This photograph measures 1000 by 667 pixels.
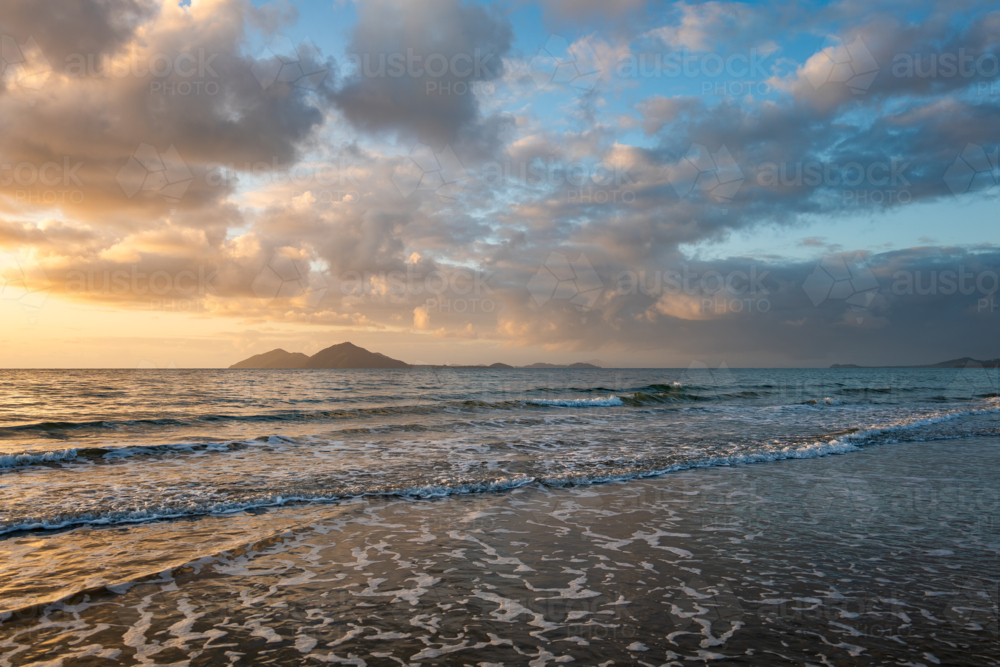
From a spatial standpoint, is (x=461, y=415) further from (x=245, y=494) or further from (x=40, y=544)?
(x=40, y=544)

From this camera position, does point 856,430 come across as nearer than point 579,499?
No

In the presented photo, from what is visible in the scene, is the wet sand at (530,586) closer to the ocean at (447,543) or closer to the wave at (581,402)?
the ocean at (447,543)

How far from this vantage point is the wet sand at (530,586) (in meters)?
5.65

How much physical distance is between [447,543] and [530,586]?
7.68 feet

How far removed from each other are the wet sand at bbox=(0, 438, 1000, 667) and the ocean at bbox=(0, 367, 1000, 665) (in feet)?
0.14

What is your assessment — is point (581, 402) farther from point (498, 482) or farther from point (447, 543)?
point (447, 543)

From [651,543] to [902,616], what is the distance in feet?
11.9


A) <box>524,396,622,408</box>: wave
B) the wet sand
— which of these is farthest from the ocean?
<box>524,396,622,408</box>: wave

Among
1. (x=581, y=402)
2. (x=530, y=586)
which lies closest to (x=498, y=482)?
(x=530, y=586)

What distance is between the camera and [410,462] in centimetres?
1722

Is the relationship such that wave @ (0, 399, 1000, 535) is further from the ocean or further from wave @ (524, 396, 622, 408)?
wave @ (524, 396, 622, 408)

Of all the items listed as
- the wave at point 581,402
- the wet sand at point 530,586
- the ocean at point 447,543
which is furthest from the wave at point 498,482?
the wave at point 581,402

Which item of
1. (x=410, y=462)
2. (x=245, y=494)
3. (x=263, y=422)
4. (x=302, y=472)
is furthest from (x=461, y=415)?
(x=245, y=494)

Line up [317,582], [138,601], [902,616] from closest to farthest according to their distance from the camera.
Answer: [902,616] < [138,601] < [317,582]
